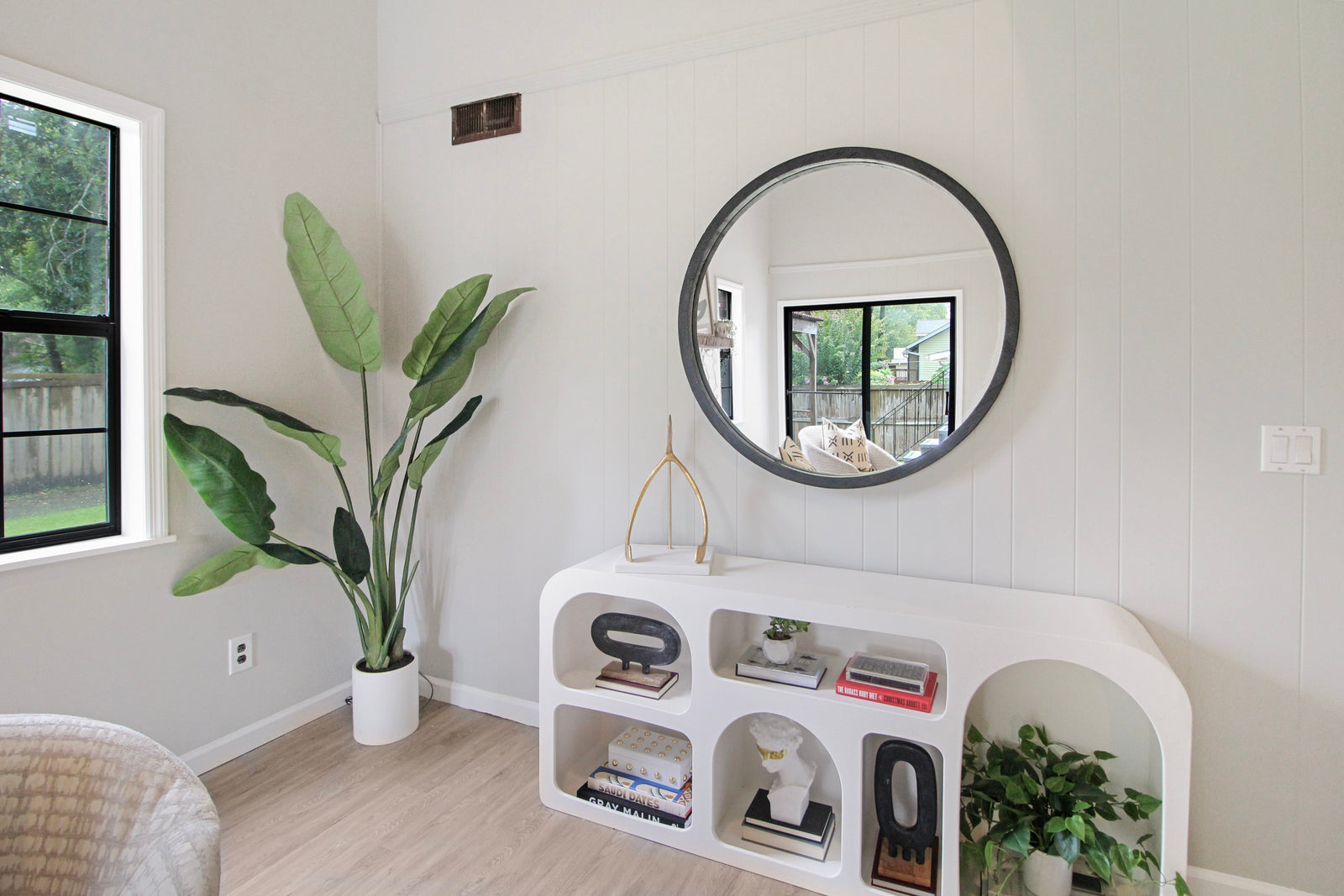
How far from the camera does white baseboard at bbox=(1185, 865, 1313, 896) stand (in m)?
1.70

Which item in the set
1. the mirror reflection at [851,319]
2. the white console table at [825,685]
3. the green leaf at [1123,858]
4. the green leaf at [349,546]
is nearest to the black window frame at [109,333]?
the green leaf at [349,546]

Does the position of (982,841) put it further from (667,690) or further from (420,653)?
(420,653)

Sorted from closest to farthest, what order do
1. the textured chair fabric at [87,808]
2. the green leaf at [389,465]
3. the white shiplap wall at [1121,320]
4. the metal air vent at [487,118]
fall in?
the textured chair fabric at [87,808] → the white shiplap wall at [1121,320] → the green leaf at [389,465] → the metal air vent at [487,118]

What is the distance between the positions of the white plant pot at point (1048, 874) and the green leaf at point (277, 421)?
2210 mm

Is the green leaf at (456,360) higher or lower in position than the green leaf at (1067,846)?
higher

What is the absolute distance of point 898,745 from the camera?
1760 millimetres

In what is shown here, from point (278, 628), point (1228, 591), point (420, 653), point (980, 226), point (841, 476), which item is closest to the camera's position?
point (1228, 591)

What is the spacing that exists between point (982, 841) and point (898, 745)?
0.95 feet

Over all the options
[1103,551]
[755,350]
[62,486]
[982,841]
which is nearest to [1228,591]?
[1103,551]

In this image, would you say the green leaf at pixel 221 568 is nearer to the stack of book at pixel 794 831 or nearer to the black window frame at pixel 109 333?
the black window frame at pixel 109 333

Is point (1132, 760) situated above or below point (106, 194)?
below

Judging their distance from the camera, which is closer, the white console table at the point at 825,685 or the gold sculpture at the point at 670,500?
the white console table at the point at 825,685

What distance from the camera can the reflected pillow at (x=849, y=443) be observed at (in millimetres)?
2037

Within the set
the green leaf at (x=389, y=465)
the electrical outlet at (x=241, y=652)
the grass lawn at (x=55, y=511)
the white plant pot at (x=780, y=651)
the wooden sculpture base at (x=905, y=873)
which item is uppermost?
the green leaf at (x=389, y=465)
